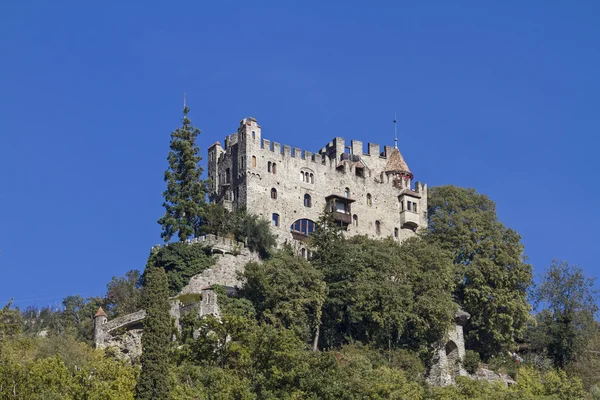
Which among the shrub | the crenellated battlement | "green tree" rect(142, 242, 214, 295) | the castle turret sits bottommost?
the shrub

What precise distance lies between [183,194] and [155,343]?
22.1m

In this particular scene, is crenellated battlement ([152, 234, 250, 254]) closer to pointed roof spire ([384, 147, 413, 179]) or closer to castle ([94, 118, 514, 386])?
castle ([94, 118, 514, 386])

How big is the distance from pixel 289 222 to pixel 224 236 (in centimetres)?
695

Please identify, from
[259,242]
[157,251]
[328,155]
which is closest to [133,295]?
[157,251]

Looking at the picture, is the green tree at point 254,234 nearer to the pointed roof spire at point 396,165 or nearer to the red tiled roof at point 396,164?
the pointed roof spire at point 396,165

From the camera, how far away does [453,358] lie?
80.8 meters

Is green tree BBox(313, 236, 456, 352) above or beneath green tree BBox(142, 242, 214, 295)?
beneath

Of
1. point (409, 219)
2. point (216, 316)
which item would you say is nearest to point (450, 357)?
point (409, 219)

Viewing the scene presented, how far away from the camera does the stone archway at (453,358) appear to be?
262 feet

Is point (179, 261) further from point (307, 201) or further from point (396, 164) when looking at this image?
point (396, 164)

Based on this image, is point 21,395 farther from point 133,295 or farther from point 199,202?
point 199,202

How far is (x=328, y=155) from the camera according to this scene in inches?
3819

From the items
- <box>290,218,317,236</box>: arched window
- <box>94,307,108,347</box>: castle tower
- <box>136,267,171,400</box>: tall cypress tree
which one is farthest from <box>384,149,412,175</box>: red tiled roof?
<box>136,267,171,400</box>: tall cypress tree

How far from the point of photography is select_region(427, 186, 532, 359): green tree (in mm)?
84875
